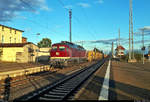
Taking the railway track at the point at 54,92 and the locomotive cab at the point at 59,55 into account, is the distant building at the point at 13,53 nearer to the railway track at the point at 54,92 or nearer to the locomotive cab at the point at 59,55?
the locomotive cab at the point at 59,55

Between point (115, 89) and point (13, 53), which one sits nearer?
point (115, 89)

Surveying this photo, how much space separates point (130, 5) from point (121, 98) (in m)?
38.6

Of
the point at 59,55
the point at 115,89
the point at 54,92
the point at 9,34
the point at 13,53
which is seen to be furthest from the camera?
the point at 9,34

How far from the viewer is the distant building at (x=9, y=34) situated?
4156 cm

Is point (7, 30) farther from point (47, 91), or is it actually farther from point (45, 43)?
point (45, 43)

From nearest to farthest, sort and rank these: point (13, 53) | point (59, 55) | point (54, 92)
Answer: point (54, 92)
point (59, 55)
point (13, 53)

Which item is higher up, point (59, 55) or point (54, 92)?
point (59, 55)

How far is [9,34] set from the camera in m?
44.8

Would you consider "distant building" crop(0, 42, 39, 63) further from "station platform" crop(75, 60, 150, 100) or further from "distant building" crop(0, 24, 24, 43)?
"station platform" crop(75, 60, 150, 100)

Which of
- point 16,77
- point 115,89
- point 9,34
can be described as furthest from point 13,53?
point 115,89

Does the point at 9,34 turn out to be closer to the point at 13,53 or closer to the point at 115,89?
the point at 13,53

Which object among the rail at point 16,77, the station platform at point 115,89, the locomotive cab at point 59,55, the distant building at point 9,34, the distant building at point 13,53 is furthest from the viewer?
the distant building at point 9,34

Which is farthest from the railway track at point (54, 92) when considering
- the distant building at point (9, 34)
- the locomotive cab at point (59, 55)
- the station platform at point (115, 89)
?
the distant building at point (9, 34)

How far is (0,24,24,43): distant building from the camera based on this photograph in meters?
41.6
